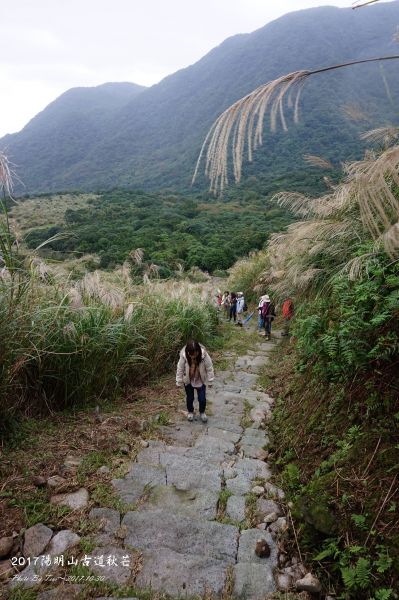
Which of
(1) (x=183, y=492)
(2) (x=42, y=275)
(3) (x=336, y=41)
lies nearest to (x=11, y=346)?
(2) (x=42, y=275)

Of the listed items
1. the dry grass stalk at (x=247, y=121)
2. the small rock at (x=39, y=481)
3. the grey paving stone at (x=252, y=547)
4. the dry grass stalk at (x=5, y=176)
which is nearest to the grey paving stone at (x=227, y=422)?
the grey paving stone at (x=252, y=547)

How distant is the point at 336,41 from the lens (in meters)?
90.3

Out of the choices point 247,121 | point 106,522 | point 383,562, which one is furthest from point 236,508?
point 247,121

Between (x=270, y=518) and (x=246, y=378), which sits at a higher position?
(x=270, y=518)

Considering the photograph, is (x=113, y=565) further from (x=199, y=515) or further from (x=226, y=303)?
(x=226, y=303)

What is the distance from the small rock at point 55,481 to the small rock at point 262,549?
140 centimetres

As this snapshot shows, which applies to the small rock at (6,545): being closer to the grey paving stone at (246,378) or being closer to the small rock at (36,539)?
the small rock at (36,539)

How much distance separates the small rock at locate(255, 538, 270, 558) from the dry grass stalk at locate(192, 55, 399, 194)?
207cm

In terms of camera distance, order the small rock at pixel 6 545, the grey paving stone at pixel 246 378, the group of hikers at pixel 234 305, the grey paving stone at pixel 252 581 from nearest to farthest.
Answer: the grey paving stone at pixel 252 581 < the small rock at pixel 6 545 < the grey paving stone at pixel 246 378 < the group of hikers at pixel 234 305

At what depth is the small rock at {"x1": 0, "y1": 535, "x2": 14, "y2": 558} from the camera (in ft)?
6.70

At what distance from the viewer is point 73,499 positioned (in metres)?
2.48

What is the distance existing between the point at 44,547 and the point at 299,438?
206cm

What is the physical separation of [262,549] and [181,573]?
487mm

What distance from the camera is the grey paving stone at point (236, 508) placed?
97.1 inches
